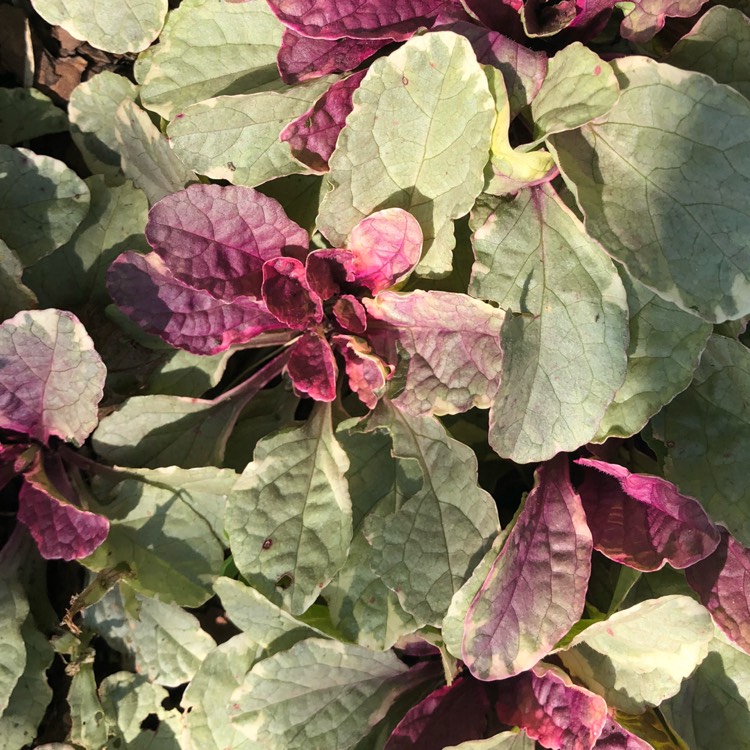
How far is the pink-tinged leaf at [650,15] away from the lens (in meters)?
1.01

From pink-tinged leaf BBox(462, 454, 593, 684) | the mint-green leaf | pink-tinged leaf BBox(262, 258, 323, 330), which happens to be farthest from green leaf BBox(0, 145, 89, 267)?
pink-tinged leaf BBox(462, 454, 593, 684)

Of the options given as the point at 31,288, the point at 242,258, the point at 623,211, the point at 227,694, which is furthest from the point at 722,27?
the point at 227,694

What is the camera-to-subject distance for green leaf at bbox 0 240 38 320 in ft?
3.66

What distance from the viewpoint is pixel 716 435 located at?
3.76 feet

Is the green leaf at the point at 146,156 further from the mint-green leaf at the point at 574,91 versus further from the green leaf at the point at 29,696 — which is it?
the green leaf at the point at 29,696

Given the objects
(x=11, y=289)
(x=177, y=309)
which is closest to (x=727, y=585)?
(x=177, y=309)

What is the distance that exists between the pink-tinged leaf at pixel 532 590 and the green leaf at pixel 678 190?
35cm

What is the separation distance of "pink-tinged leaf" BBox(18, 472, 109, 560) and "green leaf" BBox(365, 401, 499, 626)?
1.33 ft

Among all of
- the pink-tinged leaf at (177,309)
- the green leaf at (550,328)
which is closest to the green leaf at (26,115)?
the pink-tinged leaf at (177,309)

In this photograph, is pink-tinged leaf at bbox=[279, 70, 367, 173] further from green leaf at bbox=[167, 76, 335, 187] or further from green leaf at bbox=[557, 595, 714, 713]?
green leaf at bbox=[557, 595, 714, 713]

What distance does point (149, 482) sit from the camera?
121 centimetres

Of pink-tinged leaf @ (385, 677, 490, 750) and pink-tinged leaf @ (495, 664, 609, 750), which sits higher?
pink-tinged leaf @ (495, 664, 609, 750)

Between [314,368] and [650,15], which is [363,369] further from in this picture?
[650,15]

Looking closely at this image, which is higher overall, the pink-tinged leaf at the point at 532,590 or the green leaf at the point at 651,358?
the green leaf at the point at 651,358
